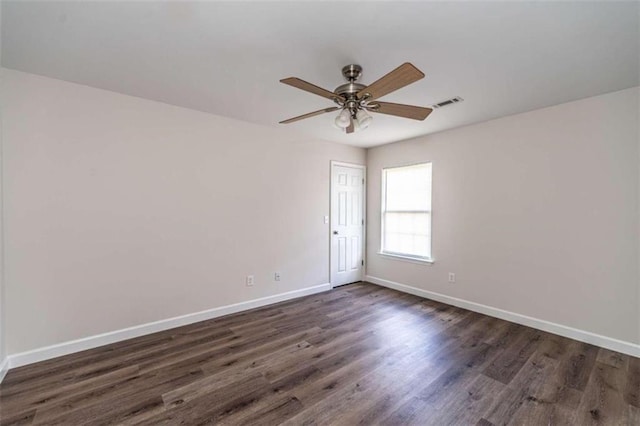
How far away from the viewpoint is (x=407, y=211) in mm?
4535

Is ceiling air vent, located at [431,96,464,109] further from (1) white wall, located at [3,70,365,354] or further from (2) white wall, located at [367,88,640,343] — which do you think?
(1) white wall, located at [3,70,365,354]

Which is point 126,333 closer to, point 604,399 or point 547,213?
point 604,399

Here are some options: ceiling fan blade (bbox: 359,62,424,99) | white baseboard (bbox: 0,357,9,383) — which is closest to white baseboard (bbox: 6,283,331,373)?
white baseboard (bbox: 0,357,9,383)

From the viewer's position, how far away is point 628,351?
2555mm

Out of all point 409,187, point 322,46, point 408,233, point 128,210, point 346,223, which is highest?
point 322,46

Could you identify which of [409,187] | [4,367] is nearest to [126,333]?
[4,367]

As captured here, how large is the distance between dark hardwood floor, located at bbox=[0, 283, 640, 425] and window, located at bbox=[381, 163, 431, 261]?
1.51 m

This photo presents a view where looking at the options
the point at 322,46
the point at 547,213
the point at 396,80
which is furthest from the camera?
the point at 547,213

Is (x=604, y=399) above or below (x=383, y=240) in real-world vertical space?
below

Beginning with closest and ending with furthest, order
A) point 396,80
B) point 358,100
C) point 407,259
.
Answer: point 396,80 → point 358,100 → point 407,259

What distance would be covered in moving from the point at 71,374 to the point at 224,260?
1.64m

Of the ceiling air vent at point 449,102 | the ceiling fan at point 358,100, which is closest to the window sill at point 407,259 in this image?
the ceiling air vent at point 449,102

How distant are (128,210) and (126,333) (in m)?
1.26

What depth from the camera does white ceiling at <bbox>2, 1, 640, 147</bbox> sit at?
1.63 metres
